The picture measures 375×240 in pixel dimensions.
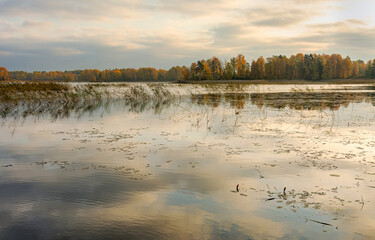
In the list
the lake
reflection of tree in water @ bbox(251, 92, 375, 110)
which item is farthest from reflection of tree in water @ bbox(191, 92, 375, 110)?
the lake

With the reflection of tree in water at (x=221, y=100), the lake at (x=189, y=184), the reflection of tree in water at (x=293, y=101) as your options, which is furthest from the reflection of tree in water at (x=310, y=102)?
the lake at (x=189, y=184)

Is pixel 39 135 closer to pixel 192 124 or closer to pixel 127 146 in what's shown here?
pixel 127 146

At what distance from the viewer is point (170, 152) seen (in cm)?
1158

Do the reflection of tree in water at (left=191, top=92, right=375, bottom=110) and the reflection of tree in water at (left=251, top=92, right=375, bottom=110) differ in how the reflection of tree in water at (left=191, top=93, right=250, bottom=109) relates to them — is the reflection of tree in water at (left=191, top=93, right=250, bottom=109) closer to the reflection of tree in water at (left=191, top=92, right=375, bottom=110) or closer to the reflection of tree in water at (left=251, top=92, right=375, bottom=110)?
the reflection of tree in water at (left=191, top=92, right=375, bottom=110)

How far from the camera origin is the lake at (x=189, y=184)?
572 cm

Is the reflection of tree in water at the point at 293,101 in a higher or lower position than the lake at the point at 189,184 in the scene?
higher

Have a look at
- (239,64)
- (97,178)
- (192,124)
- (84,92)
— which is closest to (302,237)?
(97,178)

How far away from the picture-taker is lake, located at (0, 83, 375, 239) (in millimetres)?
5723

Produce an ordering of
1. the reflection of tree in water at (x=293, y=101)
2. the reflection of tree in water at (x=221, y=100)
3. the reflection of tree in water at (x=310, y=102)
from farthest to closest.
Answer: the reflection of tree in water at (x=221, y=100) < the reflection of tree in water at (x=293, y=101) < the reflection of tree in water at (x=310, y=102)

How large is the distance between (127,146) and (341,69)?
14510 cm

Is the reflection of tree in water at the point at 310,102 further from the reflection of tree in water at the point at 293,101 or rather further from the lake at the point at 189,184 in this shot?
the lake at the point at 189,184

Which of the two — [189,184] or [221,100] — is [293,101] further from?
[189,184]

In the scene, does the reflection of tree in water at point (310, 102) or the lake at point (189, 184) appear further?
the reflection of tree in water at point (310, 102)

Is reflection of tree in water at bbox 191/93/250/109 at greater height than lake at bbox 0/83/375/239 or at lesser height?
greater
